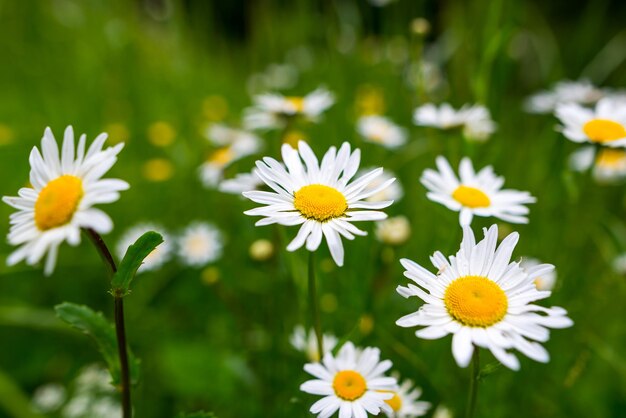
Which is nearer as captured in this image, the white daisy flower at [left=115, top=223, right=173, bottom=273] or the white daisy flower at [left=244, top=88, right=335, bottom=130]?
the white daisy flower at [left=244, top=88, right=335, bottom=130]

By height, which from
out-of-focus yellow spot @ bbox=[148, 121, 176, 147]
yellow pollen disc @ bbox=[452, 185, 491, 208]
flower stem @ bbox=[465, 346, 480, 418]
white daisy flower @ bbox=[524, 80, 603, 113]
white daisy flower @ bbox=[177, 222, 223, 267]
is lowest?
flower stem @ bbox=[465, 346, 480, 418]

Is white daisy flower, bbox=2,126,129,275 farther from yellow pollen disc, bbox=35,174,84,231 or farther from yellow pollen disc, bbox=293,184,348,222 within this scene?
yellow pollen disc, bbox=293,184,348,222

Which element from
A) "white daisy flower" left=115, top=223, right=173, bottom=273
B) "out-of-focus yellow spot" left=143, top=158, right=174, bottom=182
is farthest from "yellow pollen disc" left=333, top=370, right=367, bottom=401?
"out-of-focus yellow spot" left=143, top=158, right=174, bottom=182

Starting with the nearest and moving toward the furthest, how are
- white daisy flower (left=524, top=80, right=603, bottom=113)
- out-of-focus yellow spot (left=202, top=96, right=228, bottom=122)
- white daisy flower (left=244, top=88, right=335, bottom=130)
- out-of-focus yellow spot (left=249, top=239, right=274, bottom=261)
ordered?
out-of-focus yellow spot (left=249, top=239, right=274, bottom=261) → white daisy flower (left=244, top=88, right=335, bottom=130) → white daisy flower (left=524, top=80, right=603, bottom=113) → out-of-focus yellow spot (left=202, top=96, right=228, bottom=122)

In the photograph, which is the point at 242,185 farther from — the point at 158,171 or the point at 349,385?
the point at 158,171

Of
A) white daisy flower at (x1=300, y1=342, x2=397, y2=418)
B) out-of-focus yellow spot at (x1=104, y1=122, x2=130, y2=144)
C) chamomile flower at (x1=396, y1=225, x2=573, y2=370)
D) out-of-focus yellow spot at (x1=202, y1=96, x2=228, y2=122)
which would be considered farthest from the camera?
out-of-focus yellow spot at (x1=202, y1=96, x2=228, y2=122)

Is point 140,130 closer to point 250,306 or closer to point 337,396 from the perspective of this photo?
point 250,306
